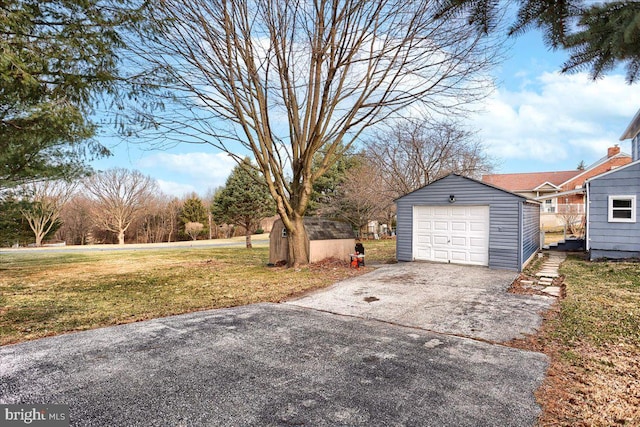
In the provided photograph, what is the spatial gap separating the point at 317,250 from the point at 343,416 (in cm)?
806

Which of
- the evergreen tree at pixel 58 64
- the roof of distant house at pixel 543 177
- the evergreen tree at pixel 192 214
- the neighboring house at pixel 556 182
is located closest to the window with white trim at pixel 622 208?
the evergreen tree at pixel 58 64

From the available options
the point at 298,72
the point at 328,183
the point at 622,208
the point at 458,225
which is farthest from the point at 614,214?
the point at 328,183

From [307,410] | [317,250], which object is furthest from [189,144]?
[307,410]

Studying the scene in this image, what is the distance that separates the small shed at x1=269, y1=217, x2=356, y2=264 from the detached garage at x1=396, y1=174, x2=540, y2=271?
6.66 feet

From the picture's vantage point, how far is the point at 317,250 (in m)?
10.4

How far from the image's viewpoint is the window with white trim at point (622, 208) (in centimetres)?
977

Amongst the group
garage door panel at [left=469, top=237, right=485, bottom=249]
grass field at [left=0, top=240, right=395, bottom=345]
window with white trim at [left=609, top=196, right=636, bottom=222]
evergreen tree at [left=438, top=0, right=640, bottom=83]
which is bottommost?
grass field at [left=0, top=240, right=395, bottom=345]

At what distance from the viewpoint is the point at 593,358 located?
3.39 m

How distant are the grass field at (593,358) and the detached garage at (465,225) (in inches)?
107

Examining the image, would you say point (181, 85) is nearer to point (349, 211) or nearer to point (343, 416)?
point (343, 416)

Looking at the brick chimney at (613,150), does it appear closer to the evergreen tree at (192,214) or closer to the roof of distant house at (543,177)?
the roof of distant house at (543,177)

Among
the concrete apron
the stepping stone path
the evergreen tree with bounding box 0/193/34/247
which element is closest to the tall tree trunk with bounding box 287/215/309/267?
the concrete apron

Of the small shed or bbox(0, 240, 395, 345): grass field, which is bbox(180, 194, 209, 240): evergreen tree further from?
the small shed

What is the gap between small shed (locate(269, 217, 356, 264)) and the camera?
10.4 m
